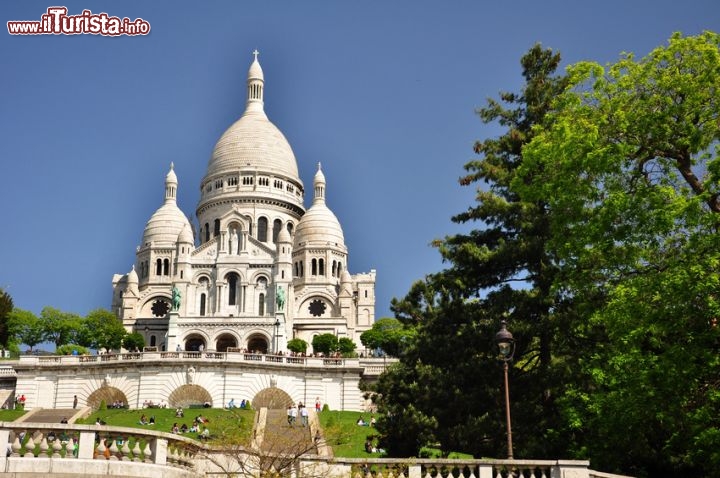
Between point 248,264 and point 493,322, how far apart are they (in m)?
62.3

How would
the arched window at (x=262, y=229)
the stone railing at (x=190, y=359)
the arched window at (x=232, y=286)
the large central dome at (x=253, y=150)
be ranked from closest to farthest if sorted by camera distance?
the stone railing at (x=190, y=359)
the arched window at (x=232, y=286)
the arched window at (x=262, y=229)
the large central dome at (x=253, y=150)

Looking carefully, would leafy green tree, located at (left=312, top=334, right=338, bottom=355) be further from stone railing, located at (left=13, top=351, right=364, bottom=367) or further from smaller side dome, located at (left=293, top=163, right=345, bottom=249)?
smaller side dome, located at (left=293, top=163, right=345, bottom=249)

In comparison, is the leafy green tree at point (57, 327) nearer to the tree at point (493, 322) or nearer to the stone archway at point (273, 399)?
the stone archway at point (273, 399)

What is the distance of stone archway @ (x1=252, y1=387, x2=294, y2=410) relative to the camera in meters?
55.2

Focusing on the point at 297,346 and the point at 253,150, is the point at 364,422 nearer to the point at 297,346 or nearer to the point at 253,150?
the point at 297,346

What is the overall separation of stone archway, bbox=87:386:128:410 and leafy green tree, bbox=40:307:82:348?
1362 inches

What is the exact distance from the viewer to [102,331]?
87062 millimetres

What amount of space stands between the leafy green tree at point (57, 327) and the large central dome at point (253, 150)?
28544 millimetres

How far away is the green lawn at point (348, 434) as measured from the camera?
2574 centimetres

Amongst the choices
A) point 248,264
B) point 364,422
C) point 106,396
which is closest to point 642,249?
point 364,422

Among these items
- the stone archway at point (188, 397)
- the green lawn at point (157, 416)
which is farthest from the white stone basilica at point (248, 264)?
the green lawn at point (157, 416)

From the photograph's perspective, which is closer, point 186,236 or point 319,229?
point 186,236

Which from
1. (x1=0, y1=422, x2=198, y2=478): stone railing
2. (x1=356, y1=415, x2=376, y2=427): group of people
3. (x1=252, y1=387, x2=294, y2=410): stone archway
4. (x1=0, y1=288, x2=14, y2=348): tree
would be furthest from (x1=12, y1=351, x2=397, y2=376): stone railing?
(x1=0, y1=422, x2=198, y2=478): stone railing

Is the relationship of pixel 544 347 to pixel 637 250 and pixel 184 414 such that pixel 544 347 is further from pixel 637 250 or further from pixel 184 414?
pixel 184 414
